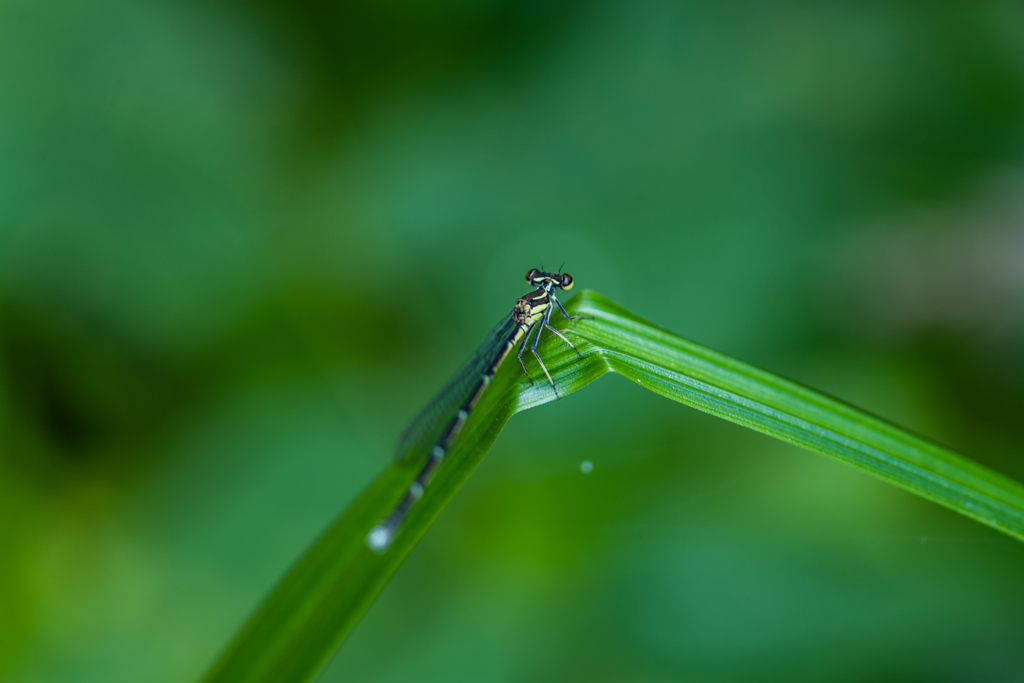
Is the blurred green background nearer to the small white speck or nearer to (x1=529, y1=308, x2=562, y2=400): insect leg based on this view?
(x1=529, y1=308, x2=562, y2=400): insect leg

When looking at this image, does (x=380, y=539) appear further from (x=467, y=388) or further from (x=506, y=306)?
(x=506, y=306)

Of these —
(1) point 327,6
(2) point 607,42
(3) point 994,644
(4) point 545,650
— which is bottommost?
(4) point 545,650

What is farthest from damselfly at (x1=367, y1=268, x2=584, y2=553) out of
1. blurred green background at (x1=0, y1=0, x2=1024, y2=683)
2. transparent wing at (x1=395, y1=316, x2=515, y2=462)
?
blurred green background at (x1=0, y1=0, x2=1024, y2=683)

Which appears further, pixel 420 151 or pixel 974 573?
pixel 420 151

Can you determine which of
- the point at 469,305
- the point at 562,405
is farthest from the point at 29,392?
the point at 562,405

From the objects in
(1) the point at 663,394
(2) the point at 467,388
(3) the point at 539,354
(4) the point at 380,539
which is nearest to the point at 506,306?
(2) the point at 467,388

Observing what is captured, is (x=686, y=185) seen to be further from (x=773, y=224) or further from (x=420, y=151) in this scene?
(x=420, y=151)
